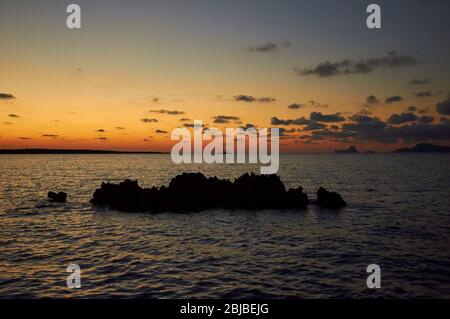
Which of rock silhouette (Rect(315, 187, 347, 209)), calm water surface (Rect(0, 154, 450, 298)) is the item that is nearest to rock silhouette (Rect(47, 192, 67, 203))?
calm water surface (Rect(0, 154, 450, 298))

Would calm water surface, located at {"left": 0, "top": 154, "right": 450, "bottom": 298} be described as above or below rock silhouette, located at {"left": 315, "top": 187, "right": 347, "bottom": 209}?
below

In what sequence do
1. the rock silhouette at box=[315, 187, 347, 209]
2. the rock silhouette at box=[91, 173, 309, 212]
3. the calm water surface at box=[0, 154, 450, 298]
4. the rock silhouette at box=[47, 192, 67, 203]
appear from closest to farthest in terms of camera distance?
the calm water surface at box=[0, 154, 450, 298] → the rock silhouette at box=[91, 173, 309, 212] → the rock silhouette at box=[315, 187, 347, 209] → the rock silhouette at box=[47, 192, 67, 203]

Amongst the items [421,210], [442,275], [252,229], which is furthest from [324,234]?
[421,210]

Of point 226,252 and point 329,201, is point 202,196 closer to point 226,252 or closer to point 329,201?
point 329,201

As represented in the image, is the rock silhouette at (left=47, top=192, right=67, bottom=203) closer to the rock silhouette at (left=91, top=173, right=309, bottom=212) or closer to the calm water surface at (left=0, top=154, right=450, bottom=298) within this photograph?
the rock silhouette at (left=91, top=173, right=309, bottom=212)

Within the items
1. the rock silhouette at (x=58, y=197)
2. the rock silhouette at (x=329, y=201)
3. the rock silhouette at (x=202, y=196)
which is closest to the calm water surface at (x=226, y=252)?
the rock silhouette at (x=329, y=201)

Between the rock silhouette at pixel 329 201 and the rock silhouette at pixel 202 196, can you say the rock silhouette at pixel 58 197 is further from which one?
the rock silhouette at pixel 329 201

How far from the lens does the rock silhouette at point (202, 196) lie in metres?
41.8

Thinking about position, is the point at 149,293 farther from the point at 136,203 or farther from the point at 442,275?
the point at 136,203

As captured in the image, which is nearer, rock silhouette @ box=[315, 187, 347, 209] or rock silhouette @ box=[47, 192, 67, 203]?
rock silhouette @ box=[315, 187, 347, 209]

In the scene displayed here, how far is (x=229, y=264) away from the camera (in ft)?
70.4

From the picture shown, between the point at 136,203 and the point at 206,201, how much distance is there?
8.85 metres

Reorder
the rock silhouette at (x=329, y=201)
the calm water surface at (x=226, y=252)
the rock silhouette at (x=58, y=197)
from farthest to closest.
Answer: the rock silhouette at (x=58, y=197) < the rock silhouette at (x=329, y=201) < the calm water surface at (x=226, y=252)

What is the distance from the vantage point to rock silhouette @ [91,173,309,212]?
41812 mm
